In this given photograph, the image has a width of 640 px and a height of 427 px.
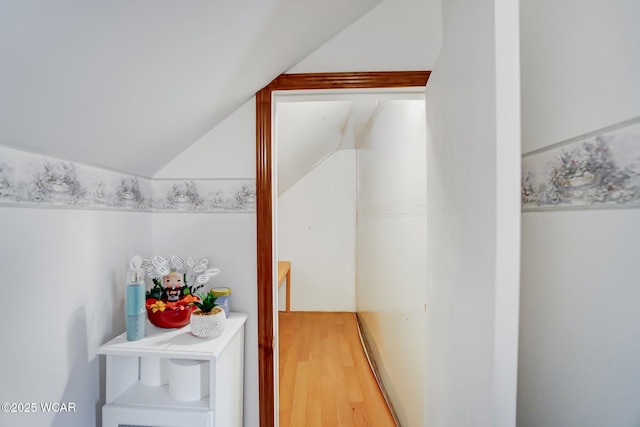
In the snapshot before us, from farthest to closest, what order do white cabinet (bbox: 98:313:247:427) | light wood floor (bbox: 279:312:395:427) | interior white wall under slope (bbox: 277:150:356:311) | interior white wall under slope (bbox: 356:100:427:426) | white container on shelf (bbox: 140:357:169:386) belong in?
interior white wall under slope (bbox: 277:150:356:311), light wood floor (bbox: 279:312:395:427), interior white wall under slope (bbox: 356:100:427:426), white container on shelf (bbox: 140:357:169:386), white cabinet (bbox: 98:313:247:427)

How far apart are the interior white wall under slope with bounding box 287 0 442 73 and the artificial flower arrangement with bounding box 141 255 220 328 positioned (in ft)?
3.10

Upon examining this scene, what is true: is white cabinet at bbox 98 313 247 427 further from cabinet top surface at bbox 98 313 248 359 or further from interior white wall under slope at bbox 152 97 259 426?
interior white wall under slope at bbox 152 97 259 426

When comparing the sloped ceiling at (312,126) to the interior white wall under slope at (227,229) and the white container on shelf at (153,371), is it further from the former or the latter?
the white container on shelf at (153,371)

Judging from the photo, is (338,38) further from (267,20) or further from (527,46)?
(527,46)

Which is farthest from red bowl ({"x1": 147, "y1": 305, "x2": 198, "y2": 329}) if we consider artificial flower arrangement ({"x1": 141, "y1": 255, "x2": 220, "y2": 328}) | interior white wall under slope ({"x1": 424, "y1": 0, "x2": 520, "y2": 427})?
interior white wall under slope ({"x1": 424, "y1": 0, "x2": 520, "y2": 427})

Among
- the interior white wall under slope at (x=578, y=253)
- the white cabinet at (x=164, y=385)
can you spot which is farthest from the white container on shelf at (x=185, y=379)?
the interior white wall under slope at (x=578, y=253)

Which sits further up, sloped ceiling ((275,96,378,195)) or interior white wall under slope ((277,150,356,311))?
sloped ceiling ((275,96,378,195))

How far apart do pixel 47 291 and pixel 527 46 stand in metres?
1.27

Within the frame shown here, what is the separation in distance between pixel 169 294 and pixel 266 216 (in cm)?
43

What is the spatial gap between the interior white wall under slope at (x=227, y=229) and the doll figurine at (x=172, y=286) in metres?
0.16

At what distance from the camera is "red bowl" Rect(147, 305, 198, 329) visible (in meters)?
0.88

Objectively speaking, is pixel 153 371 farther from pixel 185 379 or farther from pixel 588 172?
pixel 588 172

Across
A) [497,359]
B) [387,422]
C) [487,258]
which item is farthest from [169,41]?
[387,422]

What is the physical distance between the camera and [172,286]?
93 centimetres
